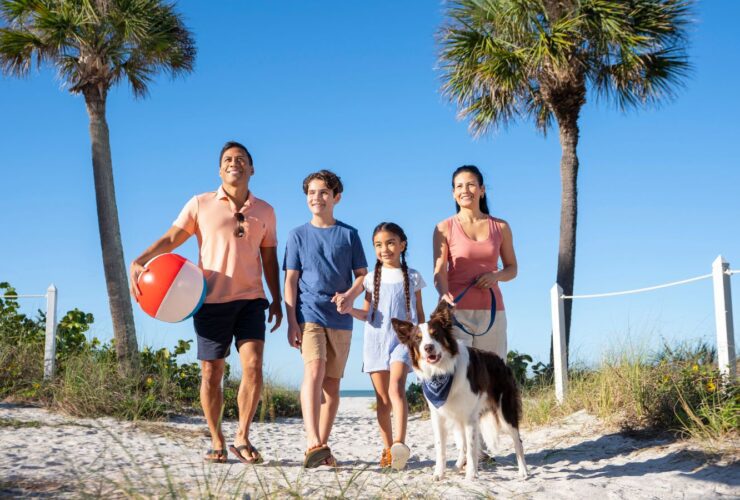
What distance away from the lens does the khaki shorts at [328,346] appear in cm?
530

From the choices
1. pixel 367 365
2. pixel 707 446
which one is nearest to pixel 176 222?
pixel 367 365

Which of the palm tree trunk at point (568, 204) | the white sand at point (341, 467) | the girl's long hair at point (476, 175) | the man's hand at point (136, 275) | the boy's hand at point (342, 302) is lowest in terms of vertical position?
the white sand at point (341, 467)

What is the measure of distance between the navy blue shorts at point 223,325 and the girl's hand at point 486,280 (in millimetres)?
1702

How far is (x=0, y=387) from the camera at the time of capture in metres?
10.3

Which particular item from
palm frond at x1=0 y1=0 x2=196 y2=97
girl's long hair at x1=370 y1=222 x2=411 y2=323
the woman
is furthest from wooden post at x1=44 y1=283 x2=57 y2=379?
the woman

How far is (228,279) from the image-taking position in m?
5.31

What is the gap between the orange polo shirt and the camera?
532 centimetres

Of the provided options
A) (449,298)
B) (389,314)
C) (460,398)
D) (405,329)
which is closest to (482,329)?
(449,298)

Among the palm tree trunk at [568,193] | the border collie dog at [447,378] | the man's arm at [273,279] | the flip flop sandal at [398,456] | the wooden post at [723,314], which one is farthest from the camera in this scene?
the palm tree trunk at [568,193]

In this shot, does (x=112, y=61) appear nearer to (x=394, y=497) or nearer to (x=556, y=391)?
(x=556, y=391)

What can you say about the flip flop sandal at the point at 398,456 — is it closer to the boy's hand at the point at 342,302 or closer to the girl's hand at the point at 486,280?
the boy's hand at the point at 342,302

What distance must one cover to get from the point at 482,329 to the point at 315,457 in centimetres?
160

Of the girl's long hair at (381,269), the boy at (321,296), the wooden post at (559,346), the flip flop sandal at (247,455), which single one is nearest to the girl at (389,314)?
the girl's long hair at (381,269)

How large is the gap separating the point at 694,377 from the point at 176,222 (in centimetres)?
509
